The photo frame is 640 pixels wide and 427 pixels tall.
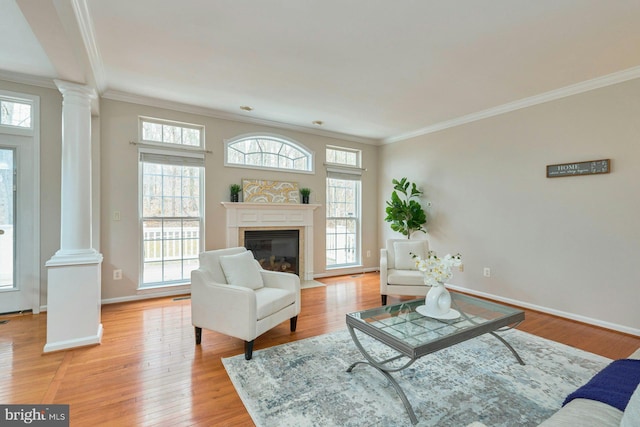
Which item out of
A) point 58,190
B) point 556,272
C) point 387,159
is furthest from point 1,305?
point 556,272

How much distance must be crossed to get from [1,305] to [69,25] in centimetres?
328

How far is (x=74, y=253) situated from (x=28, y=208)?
1430mm

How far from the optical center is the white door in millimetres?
3375

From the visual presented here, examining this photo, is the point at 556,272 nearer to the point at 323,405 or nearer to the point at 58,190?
the point at 323,405

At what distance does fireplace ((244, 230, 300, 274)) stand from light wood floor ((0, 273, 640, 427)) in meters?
1.41

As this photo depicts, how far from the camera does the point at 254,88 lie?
3613mm

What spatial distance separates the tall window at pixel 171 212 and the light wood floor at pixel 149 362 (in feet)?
1.93

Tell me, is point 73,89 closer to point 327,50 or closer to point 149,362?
point 327,50

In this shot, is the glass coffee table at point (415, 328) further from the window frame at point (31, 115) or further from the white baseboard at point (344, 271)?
the window frame at point (31, 115)

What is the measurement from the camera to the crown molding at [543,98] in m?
3.07

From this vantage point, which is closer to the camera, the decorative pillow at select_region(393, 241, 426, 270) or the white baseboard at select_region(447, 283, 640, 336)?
the white baseboard at select_region(447, 283, 640, 336)

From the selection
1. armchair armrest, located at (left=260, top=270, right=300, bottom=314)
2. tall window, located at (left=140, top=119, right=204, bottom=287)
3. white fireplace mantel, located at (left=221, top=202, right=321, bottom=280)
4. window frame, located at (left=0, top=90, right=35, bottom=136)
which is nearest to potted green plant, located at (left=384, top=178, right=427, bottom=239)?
white fireplace mantel, located at (left=221, top=202, right=321, bottom=280)

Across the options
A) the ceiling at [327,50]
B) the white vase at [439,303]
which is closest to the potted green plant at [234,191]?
the ceiling at [327,50]

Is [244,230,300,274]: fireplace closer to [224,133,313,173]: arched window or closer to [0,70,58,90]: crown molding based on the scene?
[224,133,313,173]: arched window
